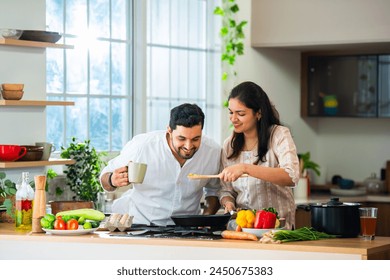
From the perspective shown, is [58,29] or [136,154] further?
[58,29]

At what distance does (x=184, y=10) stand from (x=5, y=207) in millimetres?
2722

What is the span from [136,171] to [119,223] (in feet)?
0.97

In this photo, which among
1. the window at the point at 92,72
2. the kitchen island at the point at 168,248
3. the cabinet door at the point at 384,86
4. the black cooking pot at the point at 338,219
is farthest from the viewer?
the cabinet door at the point at 384,86

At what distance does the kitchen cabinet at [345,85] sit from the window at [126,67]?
1030mm

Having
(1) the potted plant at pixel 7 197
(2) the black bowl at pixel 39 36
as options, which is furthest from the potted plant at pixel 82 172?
(2) the black bowl at pixel 39 36

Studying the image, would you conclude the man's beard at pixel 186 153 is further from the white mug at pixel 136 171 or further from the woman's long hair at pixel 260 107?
the woman's long hair at pixel 260 107

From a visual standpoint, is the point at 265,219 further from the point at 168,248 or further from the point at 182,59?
the point at 182,59

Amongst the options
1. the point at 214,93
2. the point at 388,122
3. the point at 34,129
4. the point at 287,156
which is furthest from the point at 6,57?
the point at 388,122

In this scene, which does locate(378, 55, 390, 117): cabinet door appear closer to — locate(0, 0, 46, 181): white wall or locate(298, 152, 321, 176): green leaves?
locate(298, 152, 321, 176): green leaves

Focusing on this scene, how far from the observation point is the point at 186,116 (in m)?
4.78

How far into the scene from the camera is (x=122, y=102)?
6.97 m

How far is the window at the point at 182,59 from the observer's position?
7.13 metres

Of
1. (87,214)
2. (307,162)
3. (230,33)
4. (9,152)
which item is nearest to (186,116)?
(87,214)
